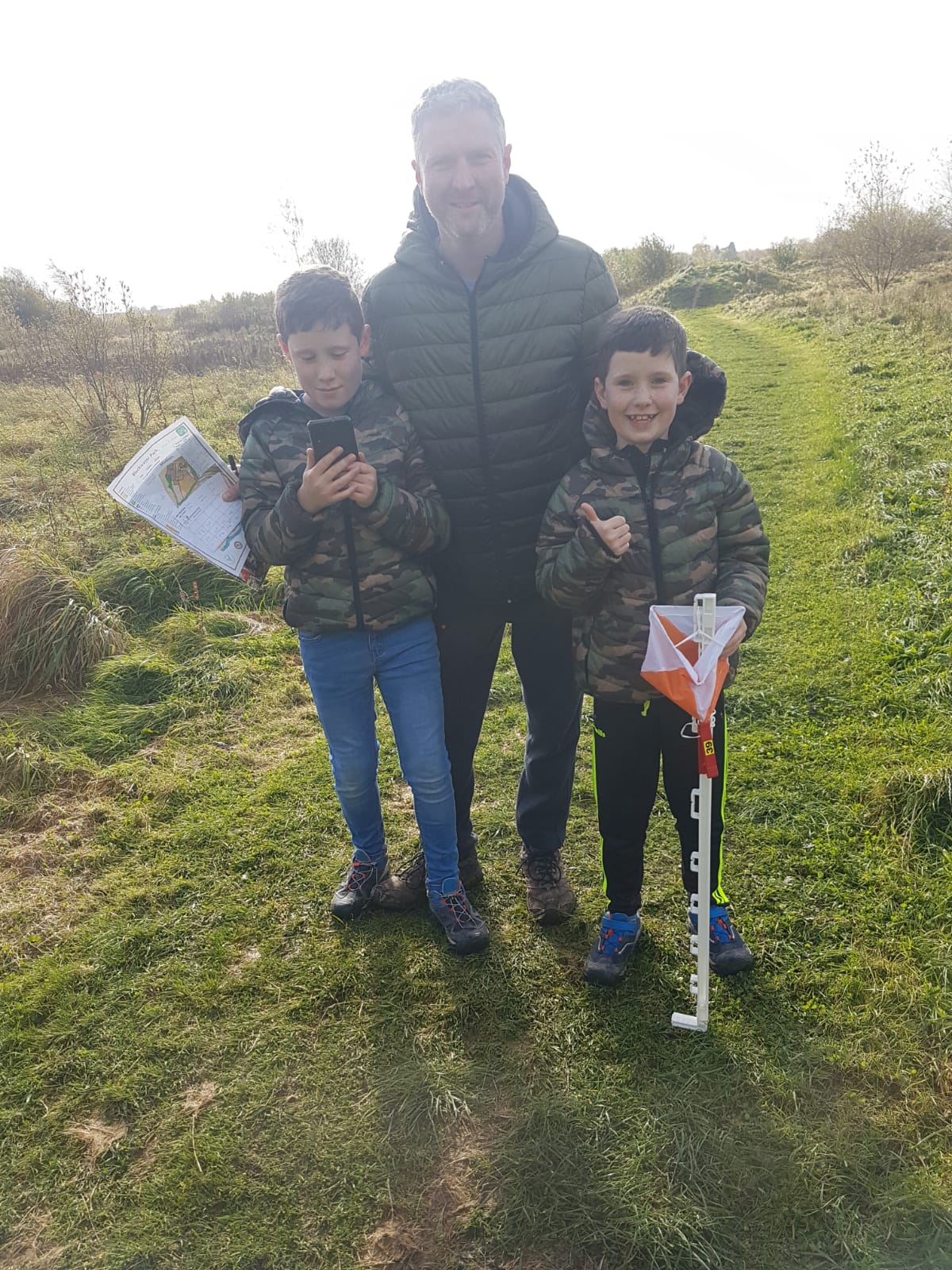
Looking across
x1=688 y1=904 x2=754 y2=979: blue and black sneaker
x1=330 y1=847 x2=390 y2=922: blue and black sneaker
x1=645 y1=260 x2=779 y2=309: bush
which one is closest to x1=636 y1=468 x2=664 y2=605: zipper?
x1=688 y1=904 x2=754 y2=979: blue and black sneaker

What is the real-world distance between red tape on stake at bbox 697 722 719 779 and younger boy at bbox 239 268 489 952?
0.86 metres

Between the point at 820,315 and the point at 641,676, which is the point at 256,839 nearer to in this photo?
the point at 641,676

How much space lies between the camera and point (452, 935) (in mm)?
2781

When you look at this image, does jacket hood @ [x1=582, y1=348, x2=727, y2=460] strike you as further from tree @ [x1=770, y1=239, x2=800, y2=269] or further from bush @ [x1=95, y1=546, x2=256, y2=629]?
tree @ [x1=770, y1=239, x2=800, y2=269]

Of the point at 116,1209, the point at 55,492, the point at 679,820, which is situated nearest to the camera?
the point at 116,1209

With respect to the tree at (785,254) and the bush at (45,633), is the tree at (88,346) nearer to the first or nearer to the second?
the bush at (45,633)

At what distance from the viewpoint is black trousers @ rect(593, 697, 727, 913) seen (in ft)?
7.93

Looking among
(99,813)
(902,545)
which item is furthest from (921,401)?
(99,813)

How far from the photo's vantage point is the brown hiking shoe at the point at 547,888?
290 cm

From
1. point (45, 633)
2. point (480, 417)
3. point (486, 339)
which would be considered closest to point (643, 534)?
point (480, 417)

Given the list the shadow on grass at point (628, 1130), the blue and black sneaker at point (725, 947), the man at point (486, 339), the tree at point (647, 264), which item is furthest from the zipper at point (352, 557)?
the tree at point (647, 264)

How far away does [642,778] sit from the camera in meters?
2.49

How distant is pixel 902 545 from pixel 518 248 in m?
4.21

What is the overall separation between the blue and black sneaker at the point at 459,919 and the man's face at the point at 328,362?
5.40 feet
